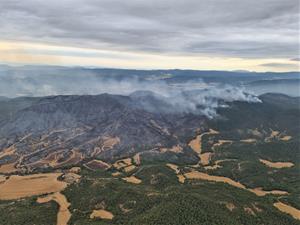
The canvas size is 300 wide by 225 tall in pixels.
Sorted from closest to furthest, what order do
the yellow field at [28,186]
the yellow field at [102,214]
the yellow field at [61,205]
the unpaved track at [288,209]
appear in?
the yellow field at [61,205], the yellow field at [102,214], the unpaved track at [288,209], the yellow field at [28,186]

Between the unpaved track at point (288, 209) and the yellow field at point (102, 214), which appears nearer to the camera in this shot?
the yellow field at point (102, 214)

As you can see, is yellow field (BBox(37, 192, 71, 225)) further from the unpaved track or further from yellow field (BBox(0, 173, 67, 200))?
the unpaved track

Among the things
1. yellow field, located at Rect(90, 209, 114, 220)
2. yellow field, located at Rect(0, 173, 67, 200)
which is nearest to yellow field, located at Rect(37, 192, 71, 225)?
yellow field, located at Rect(90, 209, 114, 220)

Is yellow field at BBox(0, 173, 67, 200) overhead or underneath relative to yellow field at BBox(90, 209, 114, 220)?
underneath

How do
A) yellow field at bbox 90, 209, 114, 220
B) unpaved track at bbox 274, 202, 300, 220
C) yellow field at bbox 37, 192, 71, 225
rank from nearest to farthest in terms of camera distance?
yellow field at bbox 37, 192, 71, 225, yellow field at bbox 90, 209, 114, 220, unpaved track at bbox 274, 202, 300, 220

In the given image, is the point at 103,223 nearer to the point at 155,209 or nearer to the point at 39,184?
the point at 155,209

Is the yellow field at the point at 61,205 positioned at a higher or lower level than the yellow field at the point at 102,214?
lower

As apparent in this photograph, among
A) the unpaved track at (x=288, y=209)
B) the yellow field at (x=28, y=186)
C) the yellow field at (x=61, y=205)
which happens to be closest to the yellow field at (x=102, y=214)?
the yellow field at (x=61, y=205)

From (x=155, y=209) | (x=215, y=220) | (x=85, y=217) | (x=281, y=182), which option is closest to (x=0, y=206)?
(x=85, y=217)

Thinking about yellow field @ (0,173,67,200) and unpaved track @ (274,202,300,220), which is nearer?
unpaved track @ (274,202,300,220)

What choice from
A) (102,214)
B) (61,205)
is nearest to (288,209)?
(102,214)

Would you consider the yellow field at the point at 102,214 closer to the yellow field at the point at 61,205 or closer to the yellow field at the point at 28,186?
the yellow field at the point at 61,205
